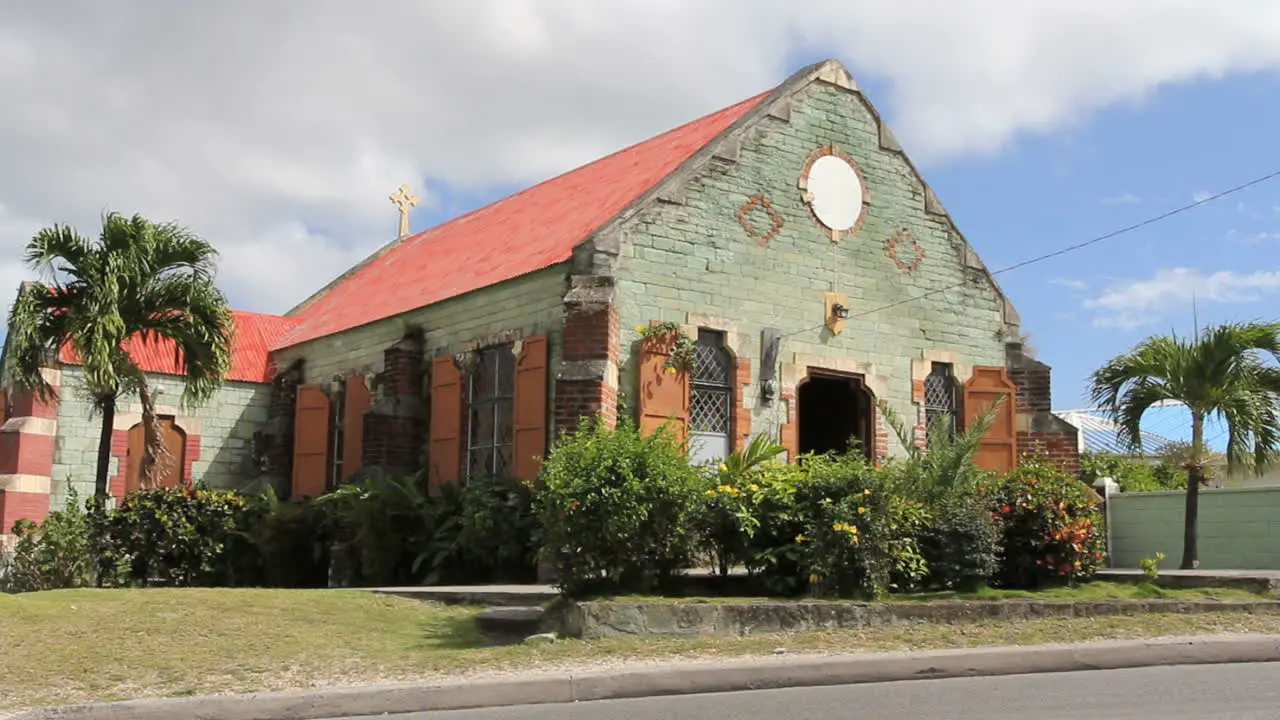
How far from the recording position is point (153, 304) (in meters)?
16.9

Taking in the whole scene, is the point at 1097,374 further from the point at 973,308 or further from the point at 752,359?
the point at 752,359

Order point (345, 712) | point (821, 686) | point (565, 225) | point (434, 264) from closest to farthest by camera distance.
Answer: point (345, 712) → point (821, 686) → point (565, 225) → point (434, 264)

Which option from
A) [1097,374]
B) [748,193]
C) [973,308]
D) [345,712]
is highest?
[748,193]

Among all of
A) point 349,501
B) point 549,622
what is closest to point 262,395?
point 349,501

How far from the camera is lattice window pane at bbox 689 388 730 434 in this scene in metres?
16.8

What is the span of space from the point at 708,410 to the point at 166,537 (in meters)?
8.00

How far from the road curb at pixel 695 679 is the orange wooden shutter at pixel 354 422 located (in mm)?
11538

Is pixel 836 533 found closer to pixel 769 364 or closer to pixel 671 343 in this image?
pixel 671 343

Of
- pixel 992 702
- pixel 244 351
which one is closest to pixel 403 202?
pixel 244 351

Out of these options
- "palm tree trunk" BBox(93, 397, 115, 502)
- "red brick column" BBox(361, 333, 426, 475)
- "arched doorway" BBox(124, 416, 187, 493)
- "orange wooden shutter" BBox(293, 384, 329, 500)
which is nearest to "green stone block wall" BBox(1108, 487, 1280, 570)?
"red brick column" BBox(361, 333, 426, 475)

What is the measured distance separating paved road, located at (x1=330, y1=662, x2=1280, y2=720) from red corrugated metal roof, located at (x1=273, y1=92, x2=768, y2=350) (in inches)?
352

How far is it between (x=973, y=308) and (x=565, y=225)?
6.64 m

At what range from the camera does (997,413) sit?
19078 mm

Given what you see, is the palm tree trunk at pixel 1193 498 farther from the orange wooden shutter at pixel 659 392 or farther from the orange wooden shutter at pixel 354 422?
the orange wooden shutter at pixel 354 422
